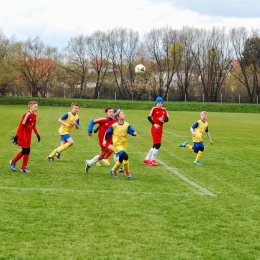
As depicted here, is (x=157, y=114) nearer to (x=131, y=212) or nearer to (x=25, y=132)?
(x=25, y=132)

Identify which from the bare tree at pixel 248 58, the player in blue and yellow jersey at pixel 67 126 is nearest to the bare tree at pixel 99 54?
the bare tree at pixel 248 58

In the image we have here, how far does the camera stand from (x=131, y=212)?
815cm

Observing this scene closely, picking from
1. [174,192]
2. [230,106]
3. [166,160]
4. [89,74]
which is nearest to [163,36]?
[89,74]

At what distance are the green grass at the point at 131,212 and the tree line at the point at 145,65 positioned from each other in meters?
68.4

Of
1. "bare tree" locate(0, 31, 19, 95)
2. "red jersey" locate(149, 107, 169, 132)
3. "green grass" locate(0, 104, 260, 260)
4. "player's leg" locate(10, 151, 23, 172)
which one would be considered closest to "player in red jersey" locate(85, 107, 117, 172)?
"green grass" locate(0, 104, 260, 260)

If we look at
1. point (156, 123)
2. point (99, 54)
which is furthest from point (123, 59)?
point (156, 123)

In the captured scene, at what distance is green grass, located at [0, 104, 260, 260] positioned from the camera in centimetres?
619

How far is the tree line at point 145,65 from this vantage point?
86312mm

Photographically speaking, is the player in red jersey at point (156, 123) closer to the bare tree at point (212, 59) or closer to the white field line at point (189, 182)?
the white field line at point (189, 182)

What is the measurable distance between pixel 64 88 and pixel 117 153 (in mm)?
85300

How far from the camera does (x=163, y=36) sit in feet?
294

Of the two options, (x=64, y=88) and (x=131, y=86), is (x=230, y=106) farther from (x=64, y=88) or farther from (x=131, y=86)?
(x=64, y=88)

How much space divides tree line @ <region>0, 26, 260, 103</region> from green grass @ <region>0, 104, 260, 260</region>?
225 ft

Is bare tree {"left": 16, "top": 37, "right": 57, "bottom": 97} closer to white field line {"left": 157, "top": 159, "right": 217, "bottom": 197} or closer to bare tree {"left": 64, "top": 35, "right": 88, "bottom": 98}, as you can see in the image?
bare tree {"left": 64, "top": 35, "right": 88, "bottom": 98}
